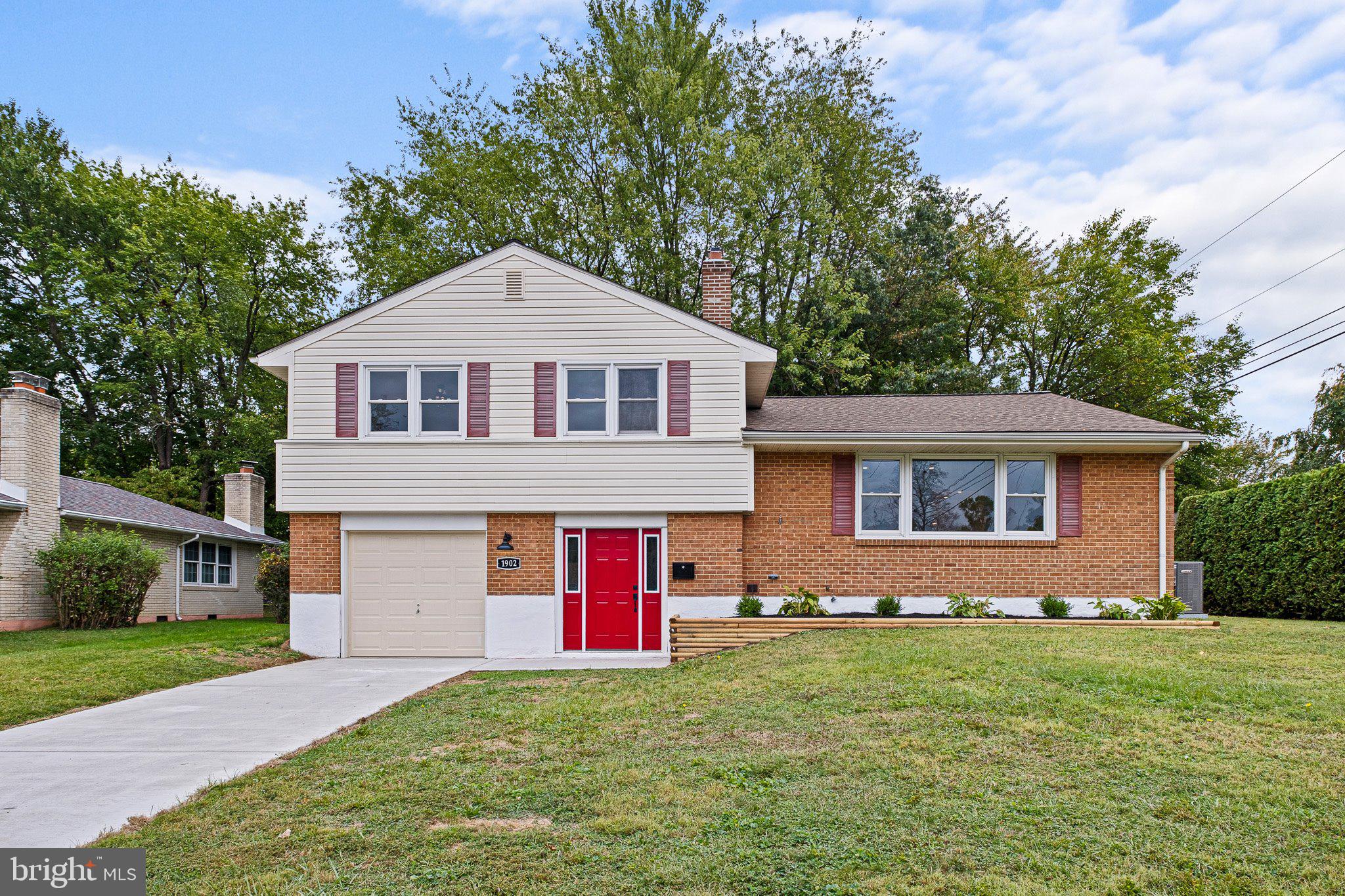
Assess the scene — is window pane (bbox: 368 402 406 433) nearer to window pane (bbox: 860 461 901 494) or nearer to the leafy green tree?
window pane (bbox: 860 461 901 494)

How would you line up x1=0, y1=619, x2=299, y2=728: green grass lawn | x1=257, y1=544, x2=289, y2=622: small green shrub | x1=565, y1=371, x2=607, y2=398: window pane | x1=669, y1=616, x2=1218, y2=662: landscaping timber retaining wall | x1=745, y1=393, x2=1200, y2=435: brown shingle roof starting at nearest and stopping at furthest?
x1=0, y1=619, x2=299, y2=728: green grass lawn < x1=669, y1=616, x2=1218, y2=662: landscaping timber retaining wall < x1=745, y1=393, x2=1200, y2=435: brown shingle roof < x1=565, y1=371, x2=607, y2=398: window pane < x1=257, y1=544, x2=289, y2=622: small green shrub

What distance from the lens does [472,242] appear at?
26.1 meters

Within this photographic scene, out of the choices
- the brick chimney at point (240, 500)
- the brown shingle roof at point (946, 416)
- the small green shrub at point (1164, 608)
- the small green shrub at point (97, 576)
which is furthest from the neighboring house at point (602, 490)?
the brick chimney at point (240, 500)

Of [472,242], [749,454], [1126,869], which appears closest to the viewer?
[1126,869]

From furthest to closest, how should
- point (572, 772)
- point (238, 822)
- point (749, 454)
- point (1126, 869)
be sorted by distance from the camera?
point (749, 454)
point (572, 772)
point (238, 822)
point (1126, 869)

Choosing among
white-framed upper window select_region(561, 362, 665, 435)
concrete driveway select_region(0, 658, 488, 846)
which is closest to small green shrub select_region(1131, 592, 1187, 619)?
white-framed upper window select_region(561, 362, 665, 435)

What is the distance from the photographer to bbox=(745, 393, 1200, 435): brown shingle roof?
526 inches

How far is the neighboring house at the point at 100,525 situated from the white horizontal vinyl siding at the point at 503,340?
8311 millimetres

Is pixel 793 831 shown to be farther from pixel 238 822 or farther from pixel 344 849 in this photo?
pixel 238 822

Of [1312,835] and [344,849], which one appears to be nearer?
[1312,835]

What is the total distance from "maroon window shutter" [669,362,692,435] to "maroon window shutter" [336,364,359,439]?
5272 mm

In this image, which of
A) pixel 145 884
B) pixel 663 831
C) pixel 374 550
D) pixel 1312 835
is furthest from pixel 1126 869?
pixel 374 550

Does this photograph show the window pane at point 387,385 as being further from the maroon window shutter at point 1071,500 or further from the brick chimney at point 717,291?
the maroon window shutter at point 1071,500

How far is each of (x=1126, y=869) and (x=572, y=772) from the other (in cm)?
347
